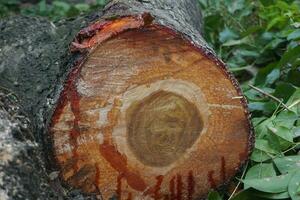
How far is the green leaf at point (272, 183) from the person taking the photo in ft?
6.37

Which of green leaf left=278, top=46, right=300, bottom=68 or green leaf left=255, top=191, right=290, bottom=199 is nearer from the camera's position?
green leaf left=255, top=191, right=290, bottom=199

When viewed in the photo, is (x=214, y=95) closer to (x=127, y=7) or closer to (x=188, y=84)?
(x=188, y=84)

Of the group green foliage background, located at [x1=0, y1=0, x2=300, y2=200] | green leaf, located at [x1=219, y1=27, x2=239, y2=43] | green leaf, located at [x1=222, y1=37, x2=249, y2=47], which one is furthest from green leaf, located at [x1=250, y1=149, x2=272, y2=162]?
green leaf, located at [x1=219, y1=27, x2=239, y2=43]

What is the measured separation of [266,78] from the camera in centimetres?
272

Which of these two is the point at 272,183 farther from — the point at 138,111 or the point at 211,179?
the point at 138,111

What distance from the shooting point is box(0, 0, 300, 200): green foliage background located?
2.00 m

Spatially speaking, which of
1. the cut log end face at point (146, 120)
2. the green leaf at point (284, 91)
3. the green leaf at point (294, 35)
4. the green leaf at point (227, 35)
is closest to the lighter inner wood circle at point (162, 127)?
the cut log end face at point (146, 120)

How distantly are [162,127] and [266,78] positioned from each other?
88cm

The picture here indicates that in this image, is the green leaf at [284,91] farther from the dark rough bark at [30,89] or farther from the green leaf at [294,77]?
the dark rough bark at [30,89]

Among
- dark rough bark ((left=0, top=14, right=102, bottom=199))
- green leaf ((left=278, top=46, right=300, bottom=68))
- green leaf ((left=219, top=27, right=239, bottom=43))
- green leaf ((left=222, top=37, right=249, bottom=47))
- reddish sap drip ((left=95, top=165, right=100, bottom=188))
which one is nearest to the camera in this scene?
dark rough bark ((left=0, top=14, right=102, bottom=199))

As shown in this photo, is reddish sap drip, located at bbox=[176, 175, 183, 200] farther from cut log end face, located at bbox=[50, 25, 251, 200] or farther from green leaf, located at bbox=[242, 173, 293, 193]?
green leaf, located at bbox=[242, 173, 293, 193]

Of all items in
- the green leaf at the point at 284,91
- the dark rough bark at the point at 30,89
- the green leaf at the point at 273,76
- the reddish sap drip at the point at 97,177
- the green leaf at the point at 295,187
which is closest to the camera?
the dark rough bark at the point at 30,89

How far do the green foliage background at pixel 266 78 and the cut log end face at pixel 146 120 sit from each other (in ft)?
0.40

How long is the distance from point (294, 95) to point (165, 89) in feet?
1.91
